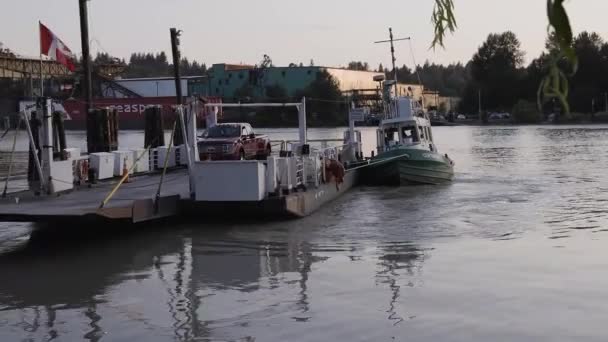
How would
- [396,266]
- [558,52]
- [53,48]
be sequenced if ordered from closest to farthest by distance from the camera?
[558,52], [396,266], [53,48]

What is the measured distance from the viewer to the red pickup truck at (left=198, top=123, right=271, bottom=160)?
2652 cm

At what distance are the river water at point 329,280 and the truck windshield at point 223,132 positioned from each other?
286 inches

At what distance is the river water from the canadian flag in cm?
476

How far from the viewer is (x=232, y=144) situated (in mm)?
26844

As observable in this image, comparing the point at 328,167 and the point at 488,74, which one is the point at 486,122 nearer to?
the point at 488,74

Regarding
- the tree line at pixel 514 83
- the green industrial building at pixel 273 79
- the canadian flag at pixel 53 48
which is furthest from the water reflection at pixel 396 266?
the green industrial building at pixel 273 79

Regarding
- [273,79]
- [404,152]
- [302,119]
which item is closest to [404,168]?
[404,152]

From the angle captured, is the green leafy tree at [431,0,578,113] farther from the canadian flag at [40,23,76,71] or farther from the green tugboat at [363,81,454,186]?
the green tugboat at [363,81,454,186]

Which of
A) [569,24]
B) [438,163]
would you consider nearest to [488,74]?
[438,163]

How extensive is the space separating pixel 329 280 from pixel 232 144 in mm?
14851

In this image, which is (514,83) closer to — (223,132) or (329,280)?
(223,132)

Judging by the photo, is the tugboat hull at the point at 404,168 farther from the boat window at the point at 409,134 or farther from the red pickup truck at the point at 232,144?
the red pickup truck at the point at 232,144

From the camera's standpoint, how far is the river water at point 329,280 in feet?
31.9

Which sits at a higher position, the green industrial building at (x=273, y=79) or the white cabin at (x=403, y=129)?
the green industrial building at (x=273, y=79)
